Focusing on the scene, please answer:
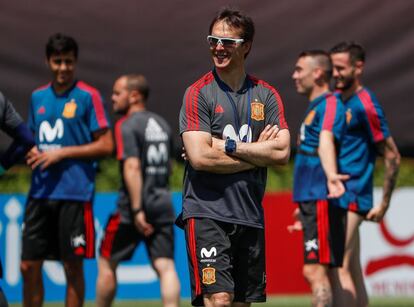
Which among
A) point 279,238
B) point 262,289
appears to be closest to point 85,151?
point 262,289

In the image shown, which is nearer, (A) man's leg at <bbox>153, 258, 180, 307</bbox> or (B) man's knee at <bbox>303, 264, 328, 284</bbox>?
(B) man's knee at <bbox>303, 264, 328, 284</bbox>

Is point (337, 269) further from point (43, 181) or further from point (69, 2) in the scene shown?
point (69, 2)

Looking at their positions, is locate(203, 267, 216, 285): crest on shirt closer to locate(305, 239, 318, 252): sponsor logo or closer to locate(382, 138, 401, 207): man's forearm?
locate(305, 239, 318, 252): sponsor logo

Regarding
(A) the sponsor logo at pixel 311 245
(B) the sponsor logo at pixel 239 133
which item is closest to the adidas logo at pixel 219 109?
(B) the sponsor logo at pixel 239 133

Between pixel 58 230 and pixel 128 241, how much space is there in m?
0.98

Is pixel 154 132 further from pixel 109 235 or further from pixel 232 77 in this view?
pixel 232 77

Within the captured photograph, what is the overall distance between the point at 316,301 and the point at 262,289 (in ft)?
7.62

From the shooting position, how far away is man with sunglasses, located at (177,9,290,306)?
6793mm

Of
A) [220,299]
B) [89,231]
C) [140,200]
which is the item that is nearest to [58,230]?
[89,231]

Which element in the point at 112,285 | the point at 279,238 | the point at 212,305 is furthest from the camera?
the point at 279,238

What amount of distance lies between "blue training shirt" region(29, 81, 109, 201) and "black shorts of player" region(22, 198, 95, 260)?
0.08 m

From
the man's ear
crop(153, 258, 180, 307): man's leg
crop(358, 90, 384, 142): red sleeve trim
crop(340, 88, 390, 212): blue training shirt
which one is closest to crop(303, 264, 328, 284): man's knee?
crop(340, 88, 390, 212): blue training shirt

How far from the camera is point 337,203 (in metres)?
9.20

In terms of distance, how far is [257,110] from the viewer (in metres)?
6.96
